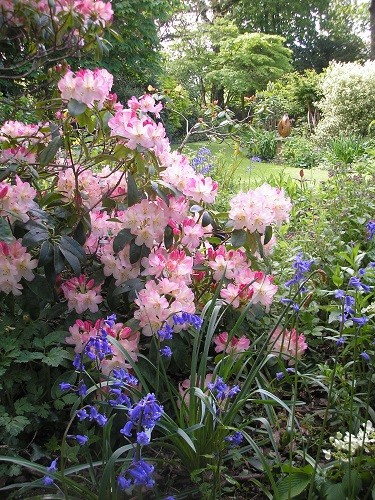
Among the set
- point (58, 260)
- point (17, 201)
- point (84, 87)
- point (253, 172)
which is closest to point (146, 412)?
point (58, 260)

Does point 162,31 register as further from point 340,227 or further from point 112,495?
point 112,495

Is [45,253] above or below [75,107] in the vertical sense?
below

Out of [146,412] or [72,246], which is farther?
[72,246]

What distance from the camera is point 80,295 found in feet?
4.83

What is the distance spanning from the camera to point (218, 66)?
52.5 ft

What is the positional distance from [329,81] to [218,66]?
256 inches

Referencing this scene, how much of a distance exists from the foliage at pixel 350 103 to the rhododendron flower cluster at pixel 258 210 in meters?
8.42

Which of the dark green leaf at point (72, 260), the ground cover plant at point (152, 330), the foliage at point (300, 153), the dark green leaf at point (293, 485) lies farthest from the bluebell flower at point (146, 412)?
the foliage at point (300, 153)

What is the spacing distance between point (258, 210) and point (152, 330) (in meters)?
0.50

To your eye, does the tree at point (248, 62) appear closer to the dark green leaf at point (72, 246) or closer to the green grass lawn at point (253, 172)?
the green grass lawn at point (253, 172)

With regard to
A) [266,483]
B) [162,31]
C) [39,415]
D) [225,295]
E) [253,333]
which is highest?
[162,31]

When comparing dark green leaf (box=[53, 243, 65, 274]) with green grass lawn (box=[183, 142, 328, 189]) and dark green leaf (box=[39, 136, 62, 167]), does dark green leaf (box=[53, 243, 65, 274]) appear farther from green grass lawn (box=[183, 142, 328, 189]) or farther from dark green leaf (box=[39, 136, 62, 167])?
green grass lawn (box=[183, 142, 328, 189])

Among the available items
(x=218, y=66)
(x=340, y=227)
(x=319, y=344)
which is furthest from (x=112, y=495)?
(x=218, y=66)

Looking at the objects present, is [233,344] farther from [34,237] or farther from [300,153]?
[300,153]
